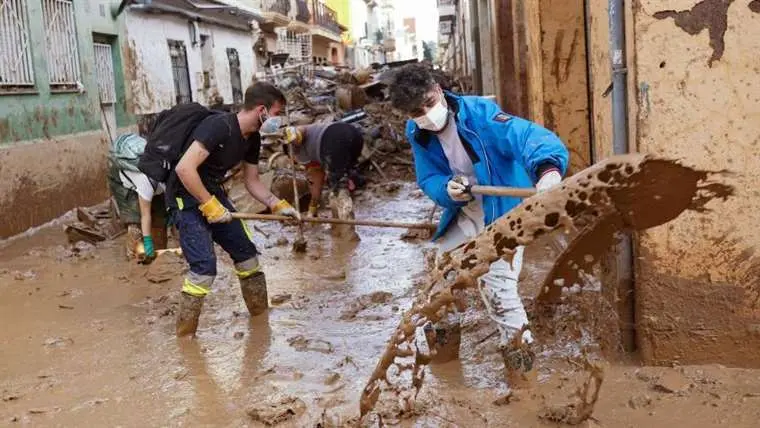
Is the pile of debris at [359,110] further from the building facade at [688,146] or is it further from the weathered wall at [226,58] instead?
the building facade at [688,146]

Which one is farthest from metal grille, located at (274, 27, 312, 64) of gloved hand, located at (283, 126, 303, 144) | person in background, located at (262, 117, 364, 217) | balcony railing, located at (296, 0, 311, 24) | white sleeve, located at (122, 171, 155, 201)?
white sleeve, located at (122, 171, 155, 201)

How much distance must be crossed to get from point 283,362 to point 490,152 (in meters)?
1.73

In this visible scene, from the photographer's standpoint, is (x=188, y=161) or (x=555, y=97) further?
(x=555, y=97)

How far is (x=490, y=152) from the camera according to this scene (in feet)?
12.7

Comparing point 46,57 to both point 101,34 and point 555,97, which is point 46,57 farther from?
point 555,97

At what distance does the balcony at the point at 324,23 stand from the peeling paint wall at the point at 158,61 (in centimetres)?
2099

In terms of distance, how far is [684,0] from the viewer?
3.38 m

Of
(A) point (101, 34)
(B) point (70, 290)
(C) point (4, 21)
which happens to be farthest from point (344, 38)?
(B) point (70, 290)

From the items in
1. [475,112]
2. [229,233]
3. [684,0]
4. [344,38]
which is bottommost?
[229,233]

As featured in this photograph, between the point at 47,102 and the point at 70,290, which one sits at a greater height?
the point at 47,102

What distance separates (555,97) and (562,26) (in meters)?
0.64

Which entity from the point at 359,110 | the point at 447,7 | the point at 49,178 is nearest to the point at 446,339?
the point at 49,178

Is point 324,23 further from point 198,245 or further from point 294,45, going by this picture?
point 198,245

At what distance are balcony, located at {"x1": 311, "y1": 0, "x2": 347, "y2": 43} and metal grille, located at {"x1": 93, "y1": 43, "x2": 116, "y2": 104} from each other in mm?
28384
